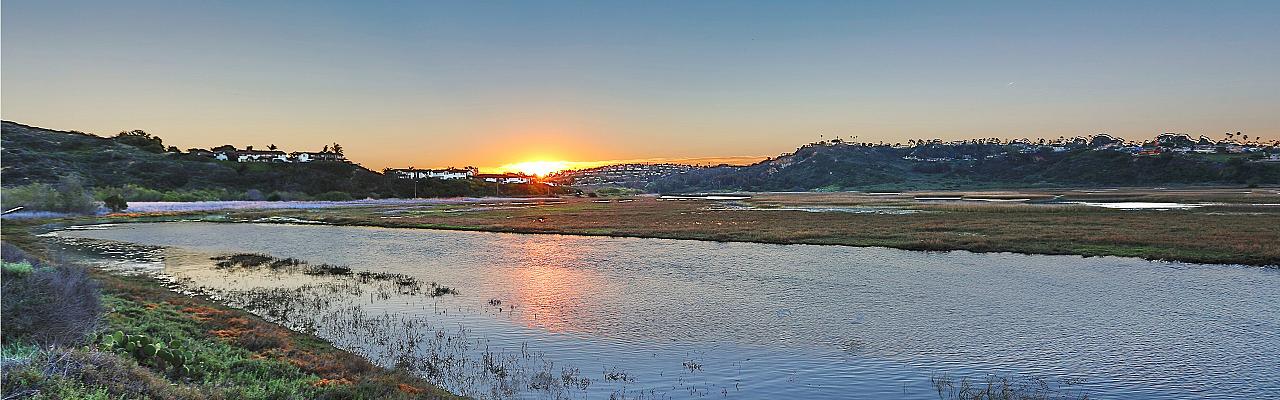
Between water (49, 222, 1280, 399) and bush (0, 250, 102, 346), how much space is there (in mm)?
5886

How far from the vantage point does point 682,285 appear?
30.3 m

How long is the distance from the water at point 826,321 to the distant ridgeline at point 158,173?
401ft

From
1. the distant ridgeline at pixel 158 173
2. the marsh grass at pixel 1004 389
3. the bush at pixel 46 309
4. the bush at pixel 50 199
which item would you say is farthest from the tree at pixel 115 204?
the marsh grass at pixel 1004 389

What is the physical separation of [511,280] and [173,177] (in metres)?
166


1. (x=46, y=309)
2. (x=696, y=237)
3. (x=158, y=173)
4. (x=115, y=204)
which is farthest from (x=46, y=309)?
(x=158, y=173)

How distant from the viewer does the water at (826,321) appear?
50.8ft

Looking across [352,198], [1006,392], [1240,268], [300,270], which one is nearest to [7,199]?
[300,270]

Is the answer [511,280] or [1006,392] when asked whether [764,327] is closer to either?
[1006,392]

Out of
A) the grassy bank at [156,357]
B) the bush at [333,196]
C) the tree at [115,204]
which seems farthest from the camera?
the bush at [333,196]

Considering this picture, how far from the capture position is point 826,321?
21.8 metres

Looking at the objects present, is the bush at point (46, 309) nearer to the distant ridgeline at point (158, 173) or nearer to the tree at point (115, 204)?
the tree at point (115, 204)

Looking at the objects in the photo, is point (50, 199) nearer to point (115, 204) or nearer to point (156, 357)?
point (115, 204)

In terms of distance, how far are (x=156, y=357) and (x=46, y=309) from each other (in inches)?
128

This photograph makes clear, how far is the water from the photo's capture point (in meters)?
15.5
